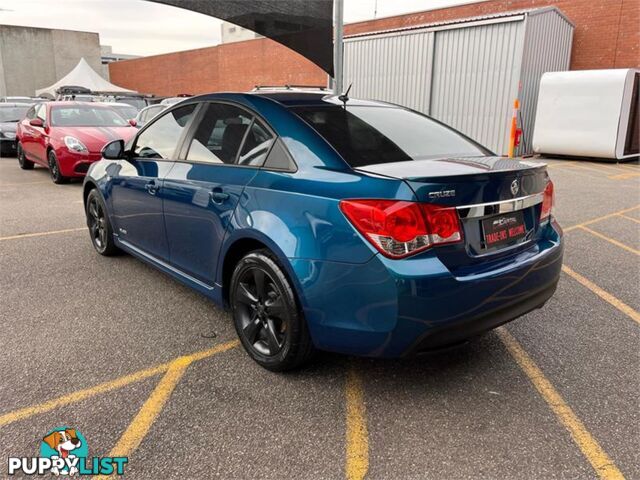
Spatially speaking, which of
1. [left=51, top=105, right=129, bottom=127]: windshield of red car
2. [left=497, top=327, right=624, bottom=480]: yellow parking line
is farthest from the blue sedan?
[left=51, top=105, right=129, bottom=127]: windshield of red car

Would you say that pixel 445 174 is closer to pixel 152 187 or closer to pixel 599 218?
pixel 152 187

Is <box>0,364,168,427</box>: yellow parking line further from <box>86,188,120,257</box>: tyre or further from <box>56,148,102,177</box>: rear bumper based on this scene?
<box>56,148,102,177</box>: rear bumper

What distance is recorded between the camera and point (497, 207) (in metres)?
2.53

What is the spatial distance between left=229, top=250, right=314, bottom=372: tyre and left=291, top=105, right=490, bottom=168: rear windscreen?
741 millimetres

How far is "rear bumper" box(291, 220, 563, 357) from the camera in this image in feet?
7.34

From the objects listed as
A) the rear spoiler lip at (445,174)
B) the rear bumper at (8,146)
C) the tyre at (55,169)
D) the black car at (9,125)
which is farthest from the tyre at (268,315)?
the black car at (9,125)

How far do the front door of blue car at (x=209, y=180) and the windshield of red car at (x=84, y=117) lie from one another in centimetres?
780

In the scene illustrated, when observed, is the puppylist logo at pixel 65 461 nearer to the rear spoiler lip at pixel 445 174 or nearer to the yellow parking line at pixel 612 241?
the rear spoiler lip at pixel 445 174

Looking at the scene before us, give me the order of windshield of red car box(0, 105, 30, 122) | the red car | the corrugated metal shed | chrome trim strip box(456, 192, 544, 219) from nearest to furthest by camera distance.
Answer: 1. chrome trim strip box(456, 192, 544, 219)
2. the red car
3. the corrugated metal shed
4. windshield of red car box(0, 105, 30, 122)

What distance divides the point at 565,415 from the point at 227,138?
2.49m

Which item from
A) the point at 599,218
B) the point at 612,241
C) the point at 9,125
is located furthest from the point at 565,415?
the point at 9,125

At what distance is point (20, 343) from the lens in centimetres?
325

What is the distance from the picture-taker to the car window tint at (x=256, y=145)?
2.91 m

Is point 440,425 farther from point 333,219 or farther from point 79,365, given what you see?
point 79,365
